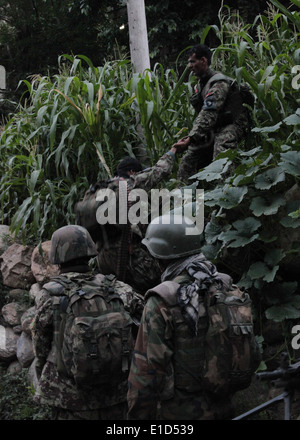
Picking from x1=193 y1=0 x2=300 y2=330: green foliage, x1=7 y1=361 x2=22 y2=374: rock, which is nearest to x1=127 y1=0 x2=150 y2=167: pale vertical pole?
x1=193 y1=0 x2=300 y2=330: green foliage

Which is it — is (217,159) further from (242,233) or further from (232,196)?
(242,233)

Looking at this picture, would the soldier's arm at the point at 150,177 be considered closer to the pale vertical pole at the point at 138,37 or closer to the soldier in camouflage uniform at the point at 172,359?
the soldier in camouflage uniform at the point at 172,359

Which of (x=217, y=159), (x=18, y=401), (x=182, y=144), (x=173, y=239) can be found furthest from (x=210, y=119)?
Result: (x=18, y=401)

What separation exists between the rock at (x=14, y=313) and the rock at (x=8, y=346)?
0.13 m

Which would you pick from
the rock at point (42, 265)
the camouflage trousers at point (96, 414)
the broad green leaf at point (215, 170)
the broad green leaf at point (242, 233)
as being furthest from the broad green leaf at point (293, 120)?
the rock at point (42, 265)

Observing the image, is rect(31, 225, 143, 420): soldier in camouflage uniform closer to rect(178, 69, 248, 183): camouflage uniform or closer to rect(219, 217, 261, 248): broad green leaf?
rect(219, 217, 261, 248): broad green leaf

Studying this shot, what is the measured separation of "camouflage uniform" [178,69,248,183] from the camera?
169 inches

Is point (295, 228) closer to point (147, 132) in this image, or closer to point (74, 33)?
point (147, 132)

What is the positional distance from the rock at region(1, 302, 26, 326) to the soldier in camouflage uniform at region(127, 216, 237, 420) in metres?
3.50

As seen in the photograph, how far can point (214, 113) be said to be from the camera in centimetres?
429

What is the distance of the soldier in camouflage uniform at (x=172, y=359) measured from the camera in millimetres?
2223

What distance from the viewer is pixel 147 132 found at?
16.1ft

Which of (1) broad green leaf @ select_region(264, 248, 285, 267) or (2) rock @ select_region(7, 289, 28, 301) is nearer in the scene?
(1) broad green leaf @ select_region(264, 248, 285, 267)

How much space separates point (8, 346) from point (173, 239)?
3636 millimetres
